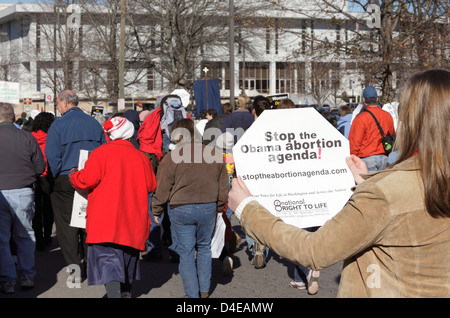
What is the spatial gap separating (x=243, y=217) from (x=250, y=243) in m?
5.82

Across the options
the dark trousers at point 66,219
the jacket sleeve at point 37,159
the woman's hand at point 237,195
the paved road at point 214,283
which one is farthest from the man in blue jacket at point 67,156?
the woman's hand at point 237,195

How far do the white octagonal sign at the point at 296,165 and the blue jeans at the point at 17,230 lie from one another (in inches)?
175

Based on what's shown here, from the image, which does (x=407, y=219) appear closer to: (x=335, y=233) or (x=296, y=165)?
(x=335, y=233)

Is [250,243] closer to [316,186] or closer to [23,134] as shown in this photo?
[23,134]

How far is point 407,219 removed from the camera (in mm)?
1894

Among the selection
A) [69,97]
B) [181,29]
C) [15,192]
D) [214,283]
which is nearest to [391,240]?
[214,283]

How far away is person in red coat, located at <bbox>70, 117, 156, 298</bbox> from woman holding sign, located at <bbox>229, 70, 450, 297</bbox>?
11.2 ft

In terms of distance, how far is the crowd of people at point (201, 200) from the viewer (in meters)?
1.90

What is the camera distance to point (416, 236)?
1905 mm

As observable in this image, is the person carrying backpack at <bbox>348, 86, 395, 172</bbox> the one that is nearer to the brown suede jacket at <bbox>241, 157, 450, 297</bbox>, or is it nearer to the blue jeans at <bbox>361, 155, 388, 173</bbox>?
the blue jeans at <bbox>361, 155, 388, 173</bbox>

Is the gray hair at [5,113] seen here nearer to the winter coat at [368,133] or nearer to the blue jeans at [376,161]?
the winter coat at [368,133]

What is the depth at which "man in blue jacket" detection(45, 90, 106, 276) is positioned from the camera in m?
7.03

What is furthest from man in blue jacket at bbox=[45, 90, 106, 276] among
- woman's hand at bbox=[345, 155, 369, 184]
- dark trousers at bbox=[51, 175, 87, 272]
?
woman's hand at bbox=[345, 155, 369, 184]

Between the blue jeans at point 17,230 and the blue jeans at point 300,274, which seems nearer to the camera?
the blue jeans at point 300,274
